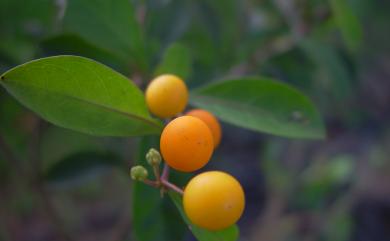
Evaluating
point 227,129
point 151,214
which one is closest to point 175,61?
point 151,214

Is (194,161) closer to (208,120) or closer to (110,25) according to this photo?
(208,120)

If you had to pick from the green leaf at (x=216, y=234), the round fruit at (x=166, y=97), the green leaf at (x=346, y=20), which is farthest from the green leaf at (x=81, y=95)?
the green leaf at (x=346, y=20)

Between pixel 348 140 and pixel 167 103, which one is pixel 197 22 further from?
pixel 348 140

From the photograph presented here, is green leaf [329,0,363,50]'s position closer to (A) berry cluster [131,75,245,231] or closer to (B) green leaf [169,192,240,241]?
(A) berry cluster [131,75,245,231]

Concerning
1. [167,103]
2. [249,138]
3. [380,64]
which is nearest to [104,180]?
[249,138]

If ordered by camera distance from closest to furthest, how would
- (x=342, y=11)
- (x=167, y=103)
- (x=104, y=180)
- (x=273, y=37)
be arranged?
(x=167, y=103) → (x=342, y=11) → (x=273, y=37) → (x=104, y=180)

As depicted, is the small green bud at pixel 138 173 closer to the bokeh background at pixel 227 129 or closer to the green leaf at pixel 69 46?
the bokeh background at pixel 227 129
